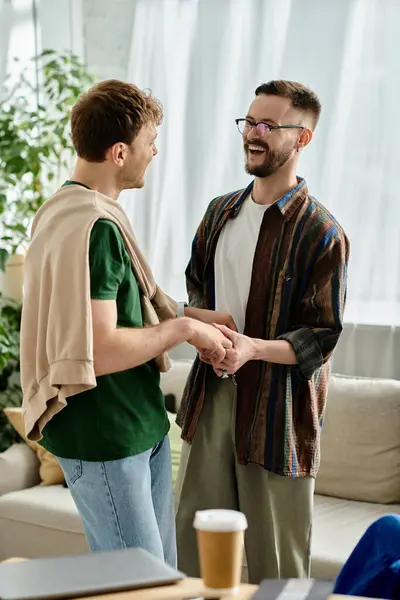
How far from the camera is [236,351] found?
2102mm

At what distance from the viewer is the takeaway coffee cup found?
1223 mm

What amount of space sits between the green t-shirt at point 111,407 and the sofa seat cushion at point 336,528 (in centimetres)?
107

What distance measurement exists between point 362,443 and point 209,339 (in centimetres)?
142

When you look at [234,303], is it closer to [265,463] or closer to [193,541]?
[265,463]

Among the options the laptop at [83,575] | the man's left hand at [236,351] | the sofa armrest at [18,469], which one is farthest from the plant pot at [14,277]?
the laptop at [83,575]

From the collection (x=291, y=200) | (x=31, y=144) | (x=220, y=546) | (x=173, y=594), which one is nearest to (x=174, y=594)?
(x=173, y=594)

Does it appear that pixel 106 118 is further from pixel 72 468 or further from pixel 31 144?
pixel 31 144

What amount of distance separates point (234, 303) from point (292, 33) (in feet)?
5.77

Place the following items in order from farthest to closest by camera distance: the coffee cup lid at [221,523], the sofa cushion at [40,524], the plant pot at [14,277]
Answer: the plant pot at [14,277], the sofa cushion at [40,524], the coffee cup lid at [221,523]

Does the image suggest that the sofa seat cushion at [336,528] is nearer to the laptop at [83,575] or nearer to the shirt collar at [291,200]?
the shirt collar at [291,200]

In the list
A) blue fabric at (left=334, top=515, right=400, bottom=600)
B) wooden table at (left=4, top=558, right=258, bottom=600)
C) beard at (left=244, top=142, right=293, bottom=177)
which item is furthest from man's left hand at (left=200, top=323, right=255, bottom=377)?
wooden table at (left=4, top=558, right=258, bottom=600)

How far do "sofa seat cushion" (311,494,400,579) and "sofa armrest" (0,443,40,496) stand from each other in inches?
46.3

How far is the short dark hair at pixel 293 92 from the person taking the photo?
91.9 inches

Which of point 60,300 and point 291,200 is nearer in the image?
point 60,300
